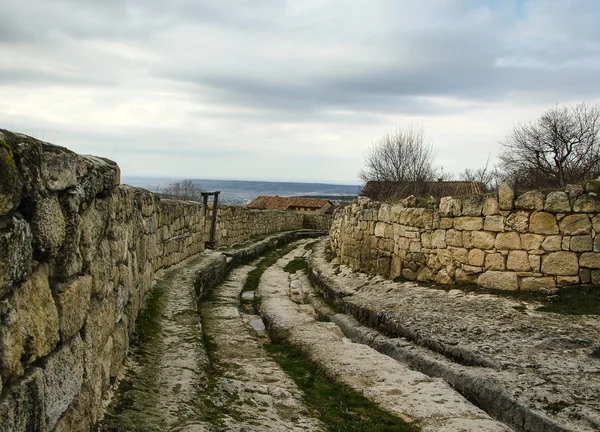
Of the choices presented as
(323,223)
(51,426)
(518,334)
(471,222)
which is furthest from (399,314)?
(323,223)

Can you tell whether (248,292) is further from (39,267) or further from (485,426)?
(39,267)

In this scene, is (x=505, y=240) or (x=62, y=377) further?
(x=505, y=240)

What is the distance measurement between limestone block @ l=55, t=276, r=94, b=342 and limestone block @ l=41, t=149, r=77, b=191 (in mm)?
504

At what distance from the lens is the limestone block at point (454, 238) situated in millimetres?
8703

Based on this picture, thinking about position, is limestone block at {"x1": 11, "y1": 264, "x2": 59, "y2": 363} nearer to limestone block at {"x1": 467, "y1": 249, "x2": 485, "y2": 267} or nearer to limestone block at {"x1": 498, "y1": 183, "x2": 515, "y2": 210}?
limestone block at {"x1": 498, "y1": 183, "x2": 515, "y2": 210}

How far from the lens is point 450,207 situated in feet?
29.0

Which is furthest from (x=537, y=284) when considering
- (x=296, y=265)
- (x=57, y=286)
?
(x=296, y=265)

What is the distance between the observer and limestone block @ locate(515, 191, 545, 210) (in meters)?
7.87

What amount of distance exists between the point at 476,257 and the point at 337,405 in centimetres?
476

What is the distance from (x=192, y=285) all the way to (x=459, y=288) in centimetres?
419

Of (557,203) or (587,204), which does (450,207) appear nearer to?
(557,203)

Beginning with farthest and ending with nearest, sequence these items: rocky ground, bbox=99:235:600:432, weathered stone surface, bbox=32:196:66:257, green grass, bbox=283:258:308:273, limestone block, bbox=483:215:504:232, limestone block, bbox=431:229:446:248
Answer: green grass, bbox=283:258:308:273
limestone block, bbox=431:229:446:248
limestone block, bbox=483:215:504:232
rocky ground, bbox=99:235:600:432
weathered stone surface, bbox=32:196:66:257

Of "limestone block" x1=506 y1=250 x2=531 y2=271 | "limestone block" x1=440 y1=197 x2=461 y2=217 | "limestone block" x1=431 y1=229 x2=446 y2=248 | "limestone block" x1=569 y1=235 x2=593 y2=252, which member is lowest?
"limestone block" x1=506 y1=250 x2=531 y2=271

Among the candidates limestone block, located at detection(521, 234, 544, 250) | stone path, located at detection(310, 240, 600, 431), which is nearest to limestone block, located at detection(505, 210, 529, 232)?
limestone block, located at detection(521, 234, 544, 250)
